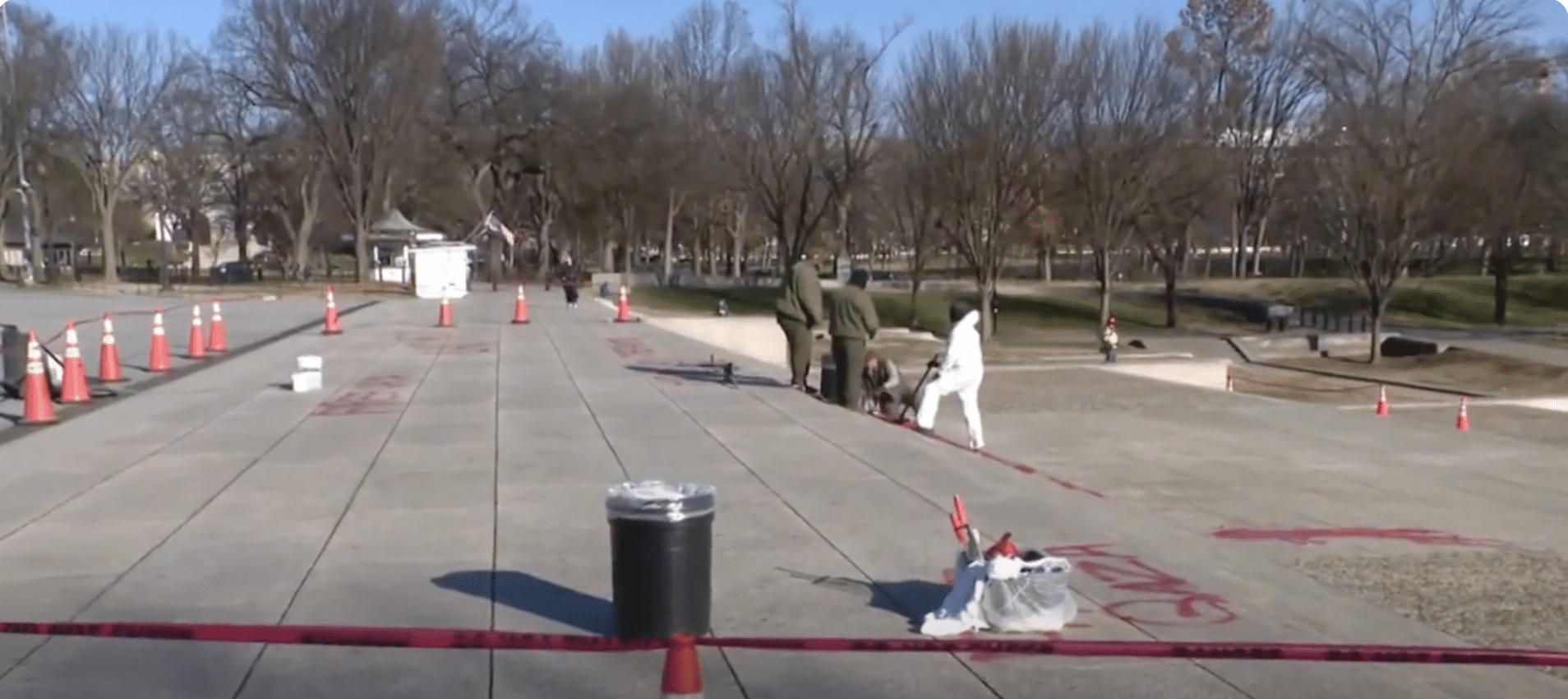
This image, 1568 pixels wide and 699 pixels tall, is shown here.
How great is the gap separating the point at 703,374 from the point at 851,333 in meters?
4.11

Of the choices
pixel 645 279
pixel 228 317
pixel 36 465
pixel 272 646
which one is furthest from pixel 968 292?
pixel 272 646

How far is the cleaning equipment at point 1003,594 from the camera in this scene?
24.6ft

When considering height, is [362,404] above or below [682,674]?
below

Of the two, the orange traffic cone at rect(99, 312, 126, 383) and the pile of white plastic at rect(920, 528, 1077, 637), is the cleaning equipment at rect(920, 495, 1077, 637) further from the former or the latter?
the orange traffic cone at rect(99, 312, 126, 383)

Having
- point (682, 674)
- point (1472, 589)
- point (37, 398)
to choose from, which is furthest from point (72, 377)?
point (682, 674)

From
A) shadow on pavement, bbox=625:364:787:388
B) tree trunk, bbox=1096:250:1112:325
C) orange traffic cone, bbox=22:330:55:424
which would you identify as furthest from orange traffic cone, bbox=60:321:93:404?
tree trunk, bbox=1096:250:1112:325

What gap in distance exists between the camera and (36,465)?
13281mm

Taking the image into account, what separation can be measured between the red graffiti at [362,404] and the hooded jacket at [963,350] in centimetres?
585

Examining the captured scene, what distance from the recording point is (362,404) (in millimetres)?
18219

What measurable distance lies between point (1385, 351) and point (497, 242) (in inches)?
1371

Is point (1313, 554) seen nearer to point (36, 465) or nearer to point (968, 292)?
point (36, 465)

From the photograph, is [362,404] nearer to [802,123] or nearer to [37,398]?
[37,398]

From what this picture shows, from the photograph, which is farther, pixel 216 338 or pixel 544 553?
pixel 216 338

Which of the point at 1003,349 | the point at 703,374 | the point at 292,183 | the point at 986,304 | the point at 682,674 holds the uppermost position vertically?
the point at 292,183
